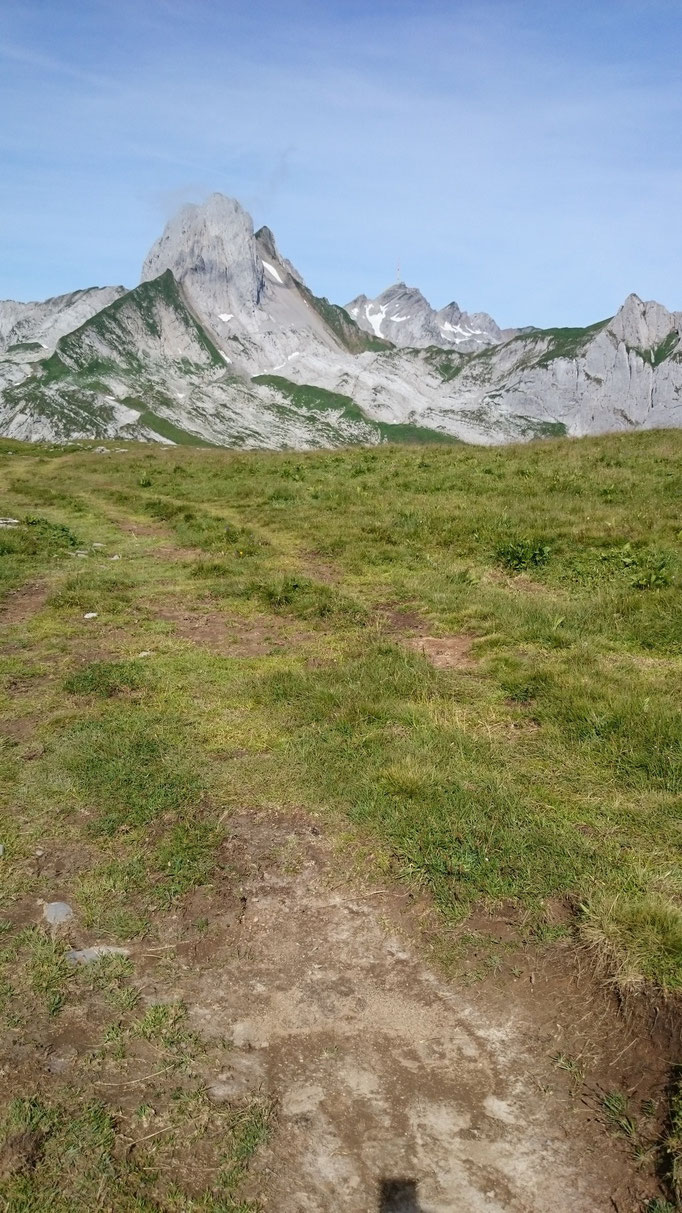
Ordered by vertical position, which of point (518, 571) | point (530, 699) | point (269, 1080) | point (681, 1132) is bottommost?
point (269, 1080)

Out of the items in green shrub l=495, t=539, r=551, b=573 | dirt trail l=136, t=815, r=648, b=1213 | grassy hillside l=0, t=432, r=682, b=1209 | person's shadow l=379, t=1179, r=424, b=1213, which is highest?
green shrub l=495, t=539, r=551, b=573

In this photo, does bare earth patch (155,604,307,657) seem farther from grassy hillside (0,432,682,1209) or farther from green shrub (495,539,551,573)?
green shrub (495,539,551,573)

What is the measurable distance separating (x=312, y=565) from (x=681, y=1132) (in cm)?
1342

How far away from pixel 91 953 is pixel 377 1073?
237 cm

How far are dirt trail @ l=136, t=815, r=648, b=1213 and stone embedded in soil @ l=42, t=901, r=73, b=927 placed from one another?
116 centimetres

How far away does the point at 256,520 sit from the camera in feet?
69.8

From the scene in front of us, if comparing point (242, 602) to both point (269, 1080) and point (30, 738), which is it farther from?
point (269, 1080)

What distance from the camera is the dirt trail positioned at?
152 inches

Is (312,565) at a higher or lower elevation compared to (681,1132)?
higher

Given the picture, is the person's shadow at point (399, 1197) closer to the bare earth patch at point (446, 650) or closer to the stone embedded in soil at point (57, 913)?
the stone embedded in soil at point (57, 913)


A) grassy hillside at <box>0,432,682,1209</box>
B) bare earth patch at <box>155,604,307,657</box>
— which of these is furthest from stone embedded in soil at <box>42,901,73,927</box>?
bare earth patch at <box>155,604,307,657</box>

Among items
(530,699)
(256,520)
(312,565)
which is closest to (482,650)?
(530,699)

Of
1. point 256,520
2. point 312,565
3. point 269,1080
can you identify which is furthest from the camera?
point 256,520

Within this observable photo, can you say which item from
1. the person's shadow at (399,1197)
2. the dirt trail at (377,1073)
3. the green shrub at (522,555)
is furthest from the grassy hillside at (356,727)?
the person's shadow at (399,1197)
